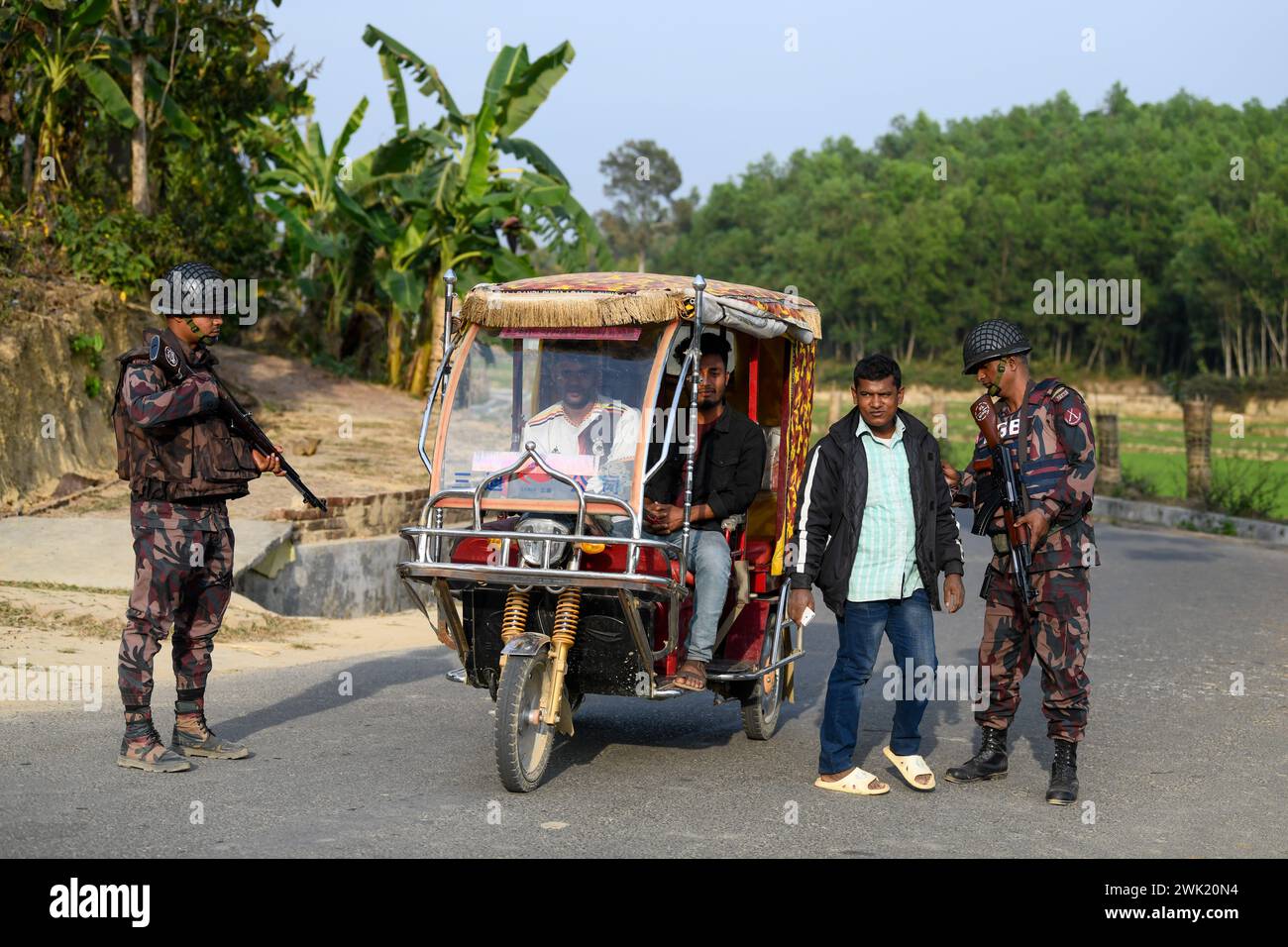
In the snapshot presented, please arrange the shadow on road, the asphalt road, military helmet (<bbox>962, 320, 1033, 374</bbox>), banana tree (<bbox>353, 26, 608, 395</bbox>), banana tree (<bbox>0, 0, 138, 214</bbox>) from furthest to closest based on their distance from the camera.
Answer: banana tree (<bbox>353, 26, 608, 395</bbox>), banana tree (<bbox>0, 0, 138, 214</bbox>), the shadow on road, military helmet (<bbox>962, 320, 1033, 374</bbox>), the asphalt road

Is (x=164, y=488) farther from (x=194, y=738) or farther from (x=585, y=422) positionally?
(x=585, y=422)

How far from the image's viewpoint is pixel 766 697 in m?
8.33

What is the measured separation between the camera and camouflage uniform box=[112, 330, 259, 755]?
22.6ft

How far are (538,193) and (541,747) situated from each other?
743 inches

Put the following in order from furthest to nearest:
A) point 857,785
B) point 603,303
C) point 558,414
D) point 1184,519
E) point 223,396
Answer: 1. point 1184,519
2. point 558,414
3. point 603,303
4. point 223,396
5. point 857,785

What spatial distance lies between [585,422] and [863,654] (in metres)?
1.77

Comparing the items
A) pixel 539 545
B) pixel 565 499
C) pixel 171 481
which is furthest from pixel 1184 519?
pixel 171 481

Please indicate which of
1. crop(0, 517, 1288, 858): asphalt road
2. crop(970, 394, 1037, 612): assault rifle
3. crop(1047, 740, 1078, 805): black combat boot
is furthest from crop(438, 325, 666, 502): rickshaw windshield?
crop(1047, 740, 1078, 805): black combat boot

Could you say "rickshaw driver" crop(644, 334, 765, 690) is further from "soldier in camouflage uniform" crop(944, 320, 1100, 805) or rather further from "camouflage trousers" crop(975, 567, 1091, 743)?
"camouflage trousers" crop(975, 567, 1091, 743)

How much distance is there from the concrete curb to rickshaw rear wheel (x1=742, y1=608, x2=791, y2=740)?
1198 centimetres

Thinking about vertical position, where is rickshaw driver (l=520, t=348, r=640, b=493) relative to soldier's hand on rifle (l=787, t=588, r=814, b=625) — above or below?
above

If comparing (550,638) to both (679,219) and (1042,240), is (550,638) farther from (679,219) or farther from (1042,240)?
(679,219)

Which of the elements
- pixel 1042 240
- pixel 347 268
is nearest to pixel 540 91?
pixel 347 268

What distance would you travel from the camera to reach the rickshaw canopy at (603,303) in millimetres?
7156
